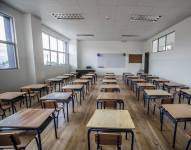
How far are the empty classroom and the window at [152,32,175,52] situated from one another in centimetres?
1

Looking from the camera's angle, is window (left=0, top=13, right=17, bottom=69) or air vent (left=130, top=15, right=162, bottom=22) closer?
window (left=0, top=13, right=17, bottom=69)

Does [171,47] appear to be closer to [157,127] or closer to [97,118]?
[157,127]

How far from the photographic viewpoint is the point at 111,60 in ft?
43.9

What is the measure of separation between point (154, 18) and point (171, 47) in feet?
7.64

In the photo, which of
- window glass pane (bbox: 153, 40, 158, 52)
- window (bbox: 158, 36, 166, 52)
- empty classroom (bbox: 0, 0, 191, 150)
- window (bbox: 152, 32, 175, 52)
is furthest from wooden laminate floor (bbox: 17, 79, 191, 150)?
window glass pane (bbox: 153, 40, 158, 52)

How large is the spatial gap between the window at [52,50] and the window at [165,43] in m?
7.07

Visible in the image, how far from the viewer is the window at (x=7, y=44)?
4816mm

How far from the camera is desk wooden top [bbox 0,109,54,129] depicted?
185 centimetres

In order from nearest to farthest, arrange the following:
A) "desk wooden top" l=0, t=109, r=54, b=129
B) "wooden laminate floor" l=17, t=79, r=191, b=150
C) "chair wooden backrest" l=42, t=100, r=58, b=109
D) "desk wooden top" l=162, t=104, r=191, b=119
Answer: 1. "desk wooden top" l=0, t=109, r=54, b=129
2. "desk wooden top" l=162, t=104, r=191, b=119
3. "wooden laminate floor" l=17, t=79, r=191, b=150
4. "chair wooden backrest" l=42, t=100, r=58, b=109

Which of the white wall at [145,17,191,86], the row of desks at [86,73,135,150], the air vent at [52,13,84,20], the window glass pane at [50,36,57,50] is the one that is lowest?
the row of desks at [86,73,135,150]

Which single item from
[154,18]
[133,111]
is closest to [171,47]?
[154,18]

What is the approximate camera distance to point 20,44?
5.59m

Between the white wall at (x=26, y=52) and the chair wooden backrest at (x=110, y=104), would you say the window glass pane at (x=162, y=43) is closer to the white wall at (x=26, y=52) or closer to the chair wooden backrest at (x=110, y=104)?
the white wall at (x=26, y=52)

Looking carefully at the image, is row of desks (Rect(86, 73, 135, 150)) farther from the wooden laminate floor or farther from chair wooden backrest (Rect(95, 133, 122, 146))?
the wooden laminate floor
